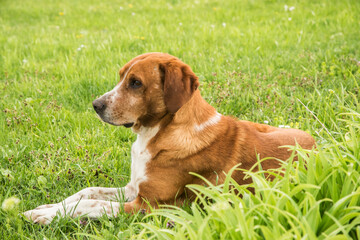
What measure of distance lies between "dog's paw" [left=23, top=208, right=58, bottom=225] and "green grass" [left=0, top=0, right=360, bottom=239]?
0.06m

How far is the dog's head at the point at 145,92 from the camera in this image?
10.4 ft

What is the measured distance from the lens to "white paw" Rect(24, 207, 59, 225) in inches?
120

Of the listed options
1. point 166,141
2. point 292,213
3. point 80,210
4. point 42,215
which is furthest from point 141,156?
point 292,213

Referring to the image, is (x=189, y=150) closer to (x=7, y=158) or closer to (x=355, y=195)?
(x=355, y=195)

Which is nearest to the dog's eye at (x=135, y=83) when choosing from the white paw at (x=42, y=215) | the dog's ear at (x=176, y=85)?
the dog's ear at (x=176, y=85)

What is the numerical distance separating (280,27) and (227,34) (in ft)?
3.71

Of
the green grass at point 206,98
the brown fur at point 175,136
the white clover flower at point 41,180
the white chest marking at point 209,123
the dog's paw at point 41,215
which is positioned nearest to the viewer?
the green grass at point 206,98

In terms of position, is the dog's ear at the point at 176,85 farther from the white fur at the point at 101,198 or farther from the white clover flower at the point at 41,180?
the white clover flower at the point at 41,180

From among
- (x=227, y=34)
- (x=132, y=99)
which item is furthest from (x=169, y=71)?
(x=227, y=34)

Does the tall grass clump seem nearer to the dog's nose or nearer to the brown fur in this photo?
the brown fur

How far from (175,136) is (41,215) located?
47.6 inches

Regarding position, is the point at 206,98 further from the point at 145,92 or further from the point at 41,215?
the point at 41,215

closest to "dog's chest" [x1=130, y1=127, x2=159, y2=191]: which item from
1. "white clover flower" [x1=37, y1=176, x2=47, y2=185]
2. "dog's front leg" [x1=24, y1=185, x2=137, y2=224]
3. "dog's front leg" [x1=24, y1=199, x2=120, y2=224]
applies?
"dog's front leg" [x1=24, y1=185, x2=137, y2=224]

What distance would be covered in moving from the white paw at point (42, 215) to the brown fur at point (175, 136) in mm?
584
